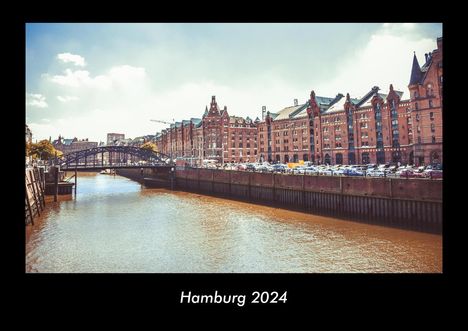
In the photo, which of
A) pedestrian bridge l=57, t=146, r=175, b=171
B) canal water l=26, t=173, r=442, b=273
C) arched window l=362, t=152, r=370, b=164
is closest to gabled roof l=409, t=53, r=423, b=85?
arched window l=362, t=152, r=370, b=164

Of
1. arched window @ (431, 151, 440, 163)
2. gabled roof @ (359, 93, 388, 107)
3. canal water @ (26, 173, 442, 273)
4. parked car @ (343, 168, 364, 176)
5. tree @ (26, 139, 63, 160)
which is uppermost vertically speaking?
gabled roof @ (359, 93, 388, 107)

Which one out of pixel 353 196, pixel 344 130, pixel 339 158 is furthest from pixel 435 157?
pixel 353 196

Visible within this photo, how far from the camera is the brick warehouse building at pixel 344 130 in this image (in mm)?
41375

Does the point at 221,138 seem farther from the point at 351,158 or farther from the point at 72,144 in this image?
the point at 72,144

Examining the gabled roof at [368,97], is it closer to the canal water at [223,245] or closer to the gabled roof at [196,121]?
the canal water at [223,245]

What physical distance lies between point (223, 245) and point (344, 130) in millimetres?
44990

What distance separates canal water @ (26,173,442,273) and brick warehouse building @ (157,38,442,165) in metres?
27.4

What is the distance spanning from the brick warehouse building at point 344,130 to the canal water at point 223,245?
1080 inches

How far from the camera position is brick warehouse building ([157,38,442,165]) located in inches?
1629

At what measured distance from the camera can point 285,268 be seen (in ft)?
46.4

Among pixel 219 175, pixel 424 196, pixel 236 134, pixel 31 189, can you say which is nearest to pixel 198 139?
pixel 236 134

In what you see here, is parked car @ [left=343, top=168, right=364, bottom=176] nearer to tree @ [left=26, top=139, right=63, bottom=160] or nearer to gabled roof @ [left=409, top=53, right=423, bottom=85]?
gabled roof @ [left=409, top=53, right=423, bottom=85]

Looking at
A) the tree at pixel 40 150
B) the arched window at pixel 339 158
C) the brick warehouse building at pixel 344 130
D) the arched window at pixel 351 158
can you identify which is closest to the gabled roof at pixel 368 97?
the brick warehouse building at pixel 344 130
